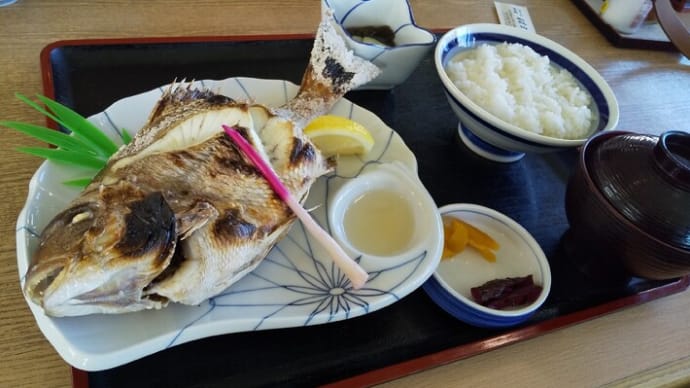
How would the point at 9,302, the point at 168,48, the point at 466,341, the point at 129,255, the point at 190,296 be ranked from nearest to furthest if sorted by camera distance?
the point at 129,255, the point at 190,296, the point at 9,302, the point at 466,341, the point at 168,48

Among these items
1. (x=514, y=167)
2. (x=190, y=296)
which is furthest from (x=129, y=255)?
(x=514, y=167)

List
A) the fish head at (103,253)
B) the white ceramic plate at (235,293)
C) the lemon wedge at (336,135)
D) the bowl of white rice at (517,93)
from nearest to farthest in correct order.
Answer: the fish head at (103,253) < the white ceramic plate at (235,293) < the lemon wedge at (336,135) < the bowl of white rice at (517,93)

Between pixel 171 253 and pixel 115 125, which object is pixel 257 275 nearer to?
pixel 171 253

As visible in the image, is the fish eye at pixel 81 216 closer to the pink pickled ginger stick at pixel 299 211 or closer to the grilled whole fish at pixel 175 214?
the grilled whole fish at pixel 175 214

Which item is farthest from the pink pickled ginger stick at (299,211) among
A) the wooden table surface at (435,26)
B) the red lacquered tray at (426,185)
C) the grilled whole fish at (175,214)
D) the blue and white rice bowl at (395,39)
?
the blue and white rice bowl at (395,39)

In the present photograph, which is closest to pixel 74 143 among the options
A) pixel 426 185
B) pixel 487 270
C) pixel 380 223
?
pixel 380 223

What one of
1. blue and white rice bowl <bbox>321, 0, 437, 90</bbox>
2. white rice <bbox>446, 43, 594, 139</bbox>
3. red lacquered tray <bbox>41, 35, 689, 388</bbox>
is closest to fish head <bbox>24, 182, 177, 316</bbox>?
red lacquered tray <bbox>41, 35, 689, 388</bbox>
